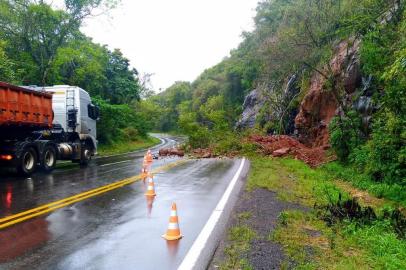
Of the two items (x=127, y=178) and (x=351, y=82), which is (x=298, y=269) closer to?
(x=127, y=178)

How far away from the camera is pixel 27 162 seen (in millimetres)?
15039

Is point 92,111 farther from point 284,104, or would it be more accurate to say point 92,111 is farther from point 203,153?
point 284,104

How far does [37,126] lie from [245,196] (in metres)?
9.50

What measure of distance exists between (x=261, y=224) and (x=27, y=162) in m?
10.7

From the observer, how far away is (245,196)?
10508mm

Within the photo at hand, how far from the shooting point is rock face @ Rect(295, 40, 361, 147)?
2142 centimetres

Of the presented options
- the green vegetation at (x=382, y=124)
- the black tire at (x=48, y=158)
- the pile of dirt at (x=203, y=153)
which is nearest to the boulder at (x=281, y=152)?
the pile of dirt at (x=203, y=153)

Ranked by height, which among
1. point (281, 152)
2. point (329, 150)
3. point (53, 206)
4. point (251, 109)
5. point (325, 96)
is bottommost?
point (53, 206)

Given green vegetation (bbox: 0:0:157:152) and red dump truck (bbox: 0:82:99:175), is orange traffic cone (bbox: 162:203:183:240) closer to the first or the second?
red dump truck (bbox: 0:82:99:175)

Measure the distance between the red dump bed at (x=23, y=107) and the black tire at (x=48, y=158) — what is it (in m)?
0.96

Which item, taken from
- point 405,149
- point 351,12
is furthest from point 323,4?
point 405,149

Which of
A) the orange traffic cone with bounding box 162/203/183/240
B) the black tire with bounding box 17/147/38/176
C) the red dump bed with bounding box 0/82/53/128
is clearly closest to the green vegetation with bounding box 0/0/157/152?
the red dump bed with bounding box 0/82/53/128

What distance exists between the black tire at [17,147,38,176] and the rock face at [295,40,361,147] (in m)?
15.1

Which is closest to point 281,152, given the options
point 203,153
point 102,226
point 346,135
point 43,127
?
point 203,153
